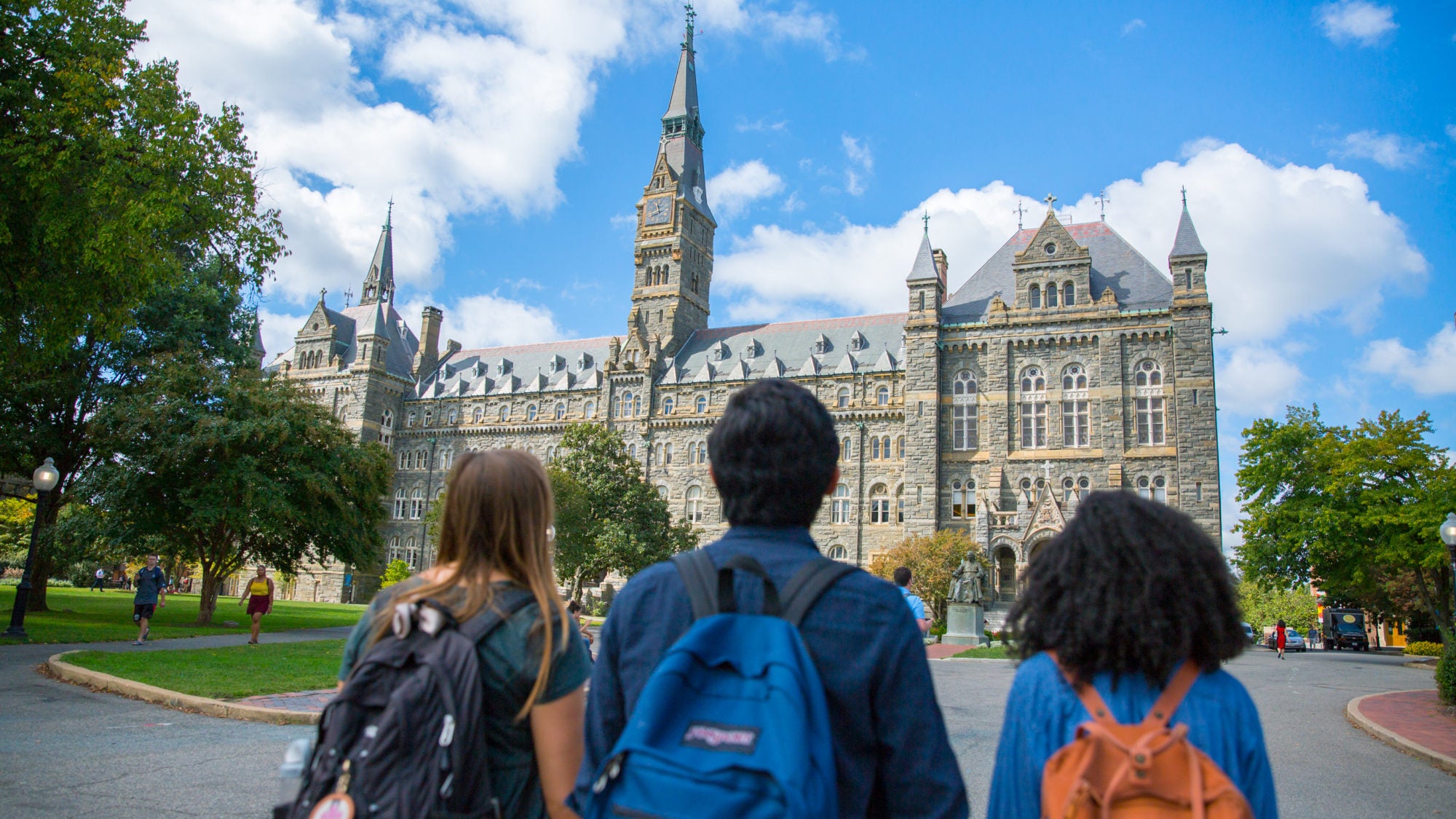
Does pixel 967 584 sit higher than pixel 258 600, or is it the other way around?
pixel 967 584

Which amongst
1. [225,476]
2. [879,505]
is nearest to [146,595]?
[225,476]

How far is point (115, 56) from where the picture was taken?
14.2m

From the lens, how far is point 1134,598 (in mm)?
2598

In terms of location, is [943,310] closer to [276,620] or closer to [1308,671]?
[1308,671]

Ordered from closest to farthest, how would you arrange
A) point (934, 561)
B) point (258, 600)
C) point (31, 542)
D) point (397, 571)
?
point (31, 542) → point (258, 600) → point (934, 561) → point (397, 571)

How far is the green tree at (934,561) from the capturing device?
39875mm

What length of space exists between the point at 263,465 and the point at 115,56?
14.9 m

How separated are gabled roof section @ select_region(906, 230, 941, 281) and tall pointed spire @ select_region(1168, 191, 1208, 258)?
35.7ft

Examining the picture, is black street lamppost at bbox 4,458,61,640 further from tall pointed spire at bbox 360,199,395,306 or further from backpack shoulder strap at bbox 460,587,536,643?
tall pointed spire at bbox 360,199,395,306

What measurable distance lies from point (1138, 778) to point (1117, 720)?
210 millimetres

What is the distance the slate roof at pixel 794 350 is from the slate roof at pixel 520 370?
18.3ft

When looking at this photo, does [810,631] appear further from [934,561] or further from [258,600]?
[934,561]

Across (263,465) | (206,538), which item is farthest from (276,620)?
(263,465)

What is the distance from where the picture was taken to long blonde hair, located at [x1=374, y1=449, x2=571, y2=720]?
2.87 meters
